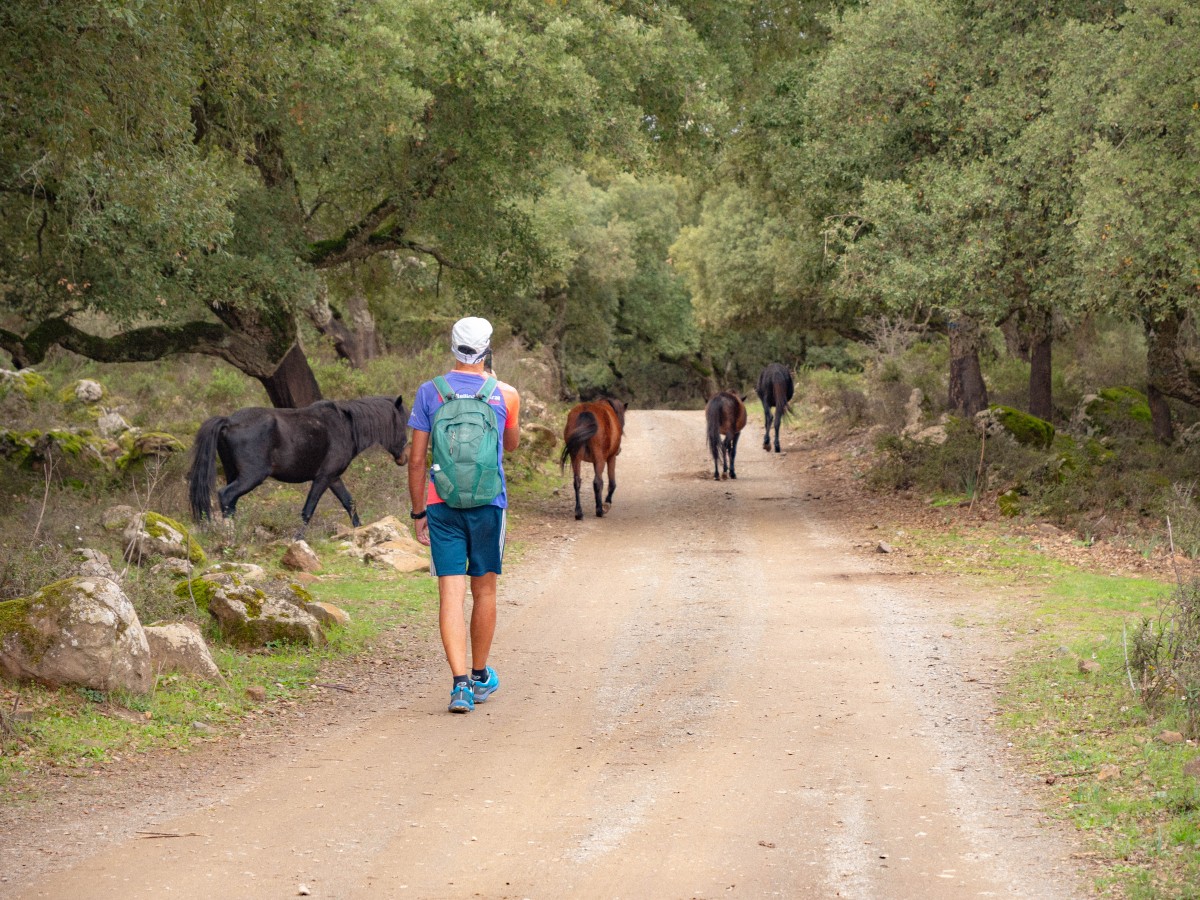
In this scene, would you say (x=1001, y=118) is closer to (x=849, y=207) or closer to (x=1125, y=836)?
(x=849, y=207)

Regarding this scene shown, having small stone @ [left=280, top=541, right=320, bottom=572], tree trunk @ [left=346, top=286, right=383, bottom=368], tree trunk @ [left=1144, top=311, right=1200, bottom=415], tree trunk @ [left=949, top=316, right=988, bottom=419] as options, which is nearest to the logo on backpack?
small stone @ [left=280, top=541, right=320, bottom=572]

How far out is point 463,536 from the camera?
6.91 meters

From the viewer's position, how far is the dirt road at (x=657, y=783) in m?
4.43

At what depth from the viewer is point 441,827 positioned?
5016mm

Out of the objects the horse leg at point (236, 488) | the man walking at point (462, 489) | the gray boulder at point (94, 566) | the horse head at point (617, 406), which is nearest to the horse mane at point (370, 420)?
the horse leg at point (236, 488)

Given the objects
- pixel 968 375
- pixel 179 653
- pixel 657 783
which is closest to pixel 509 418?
pixel 657 783

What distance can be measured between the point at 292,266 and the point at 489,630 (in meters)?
9.02

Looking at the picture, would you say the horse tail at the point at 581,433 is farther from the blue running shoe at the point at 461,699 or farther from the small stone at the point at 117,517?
the blue running shoe at the point at 461,699

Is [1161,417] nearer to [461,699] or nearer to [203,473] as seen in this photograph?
[203,473]

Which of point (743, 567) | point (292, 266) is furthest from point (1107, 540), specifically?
point (292, 266)

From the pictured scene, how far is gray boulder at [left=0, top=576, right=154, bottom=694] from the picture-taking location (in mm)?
6629

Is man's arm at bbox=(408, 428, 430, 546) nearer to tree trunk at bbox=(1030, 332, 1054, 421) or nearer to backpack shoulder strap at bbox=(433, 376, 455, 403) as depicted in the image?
backpack shoulder strap at bbox=(433, 376, 455, 403)

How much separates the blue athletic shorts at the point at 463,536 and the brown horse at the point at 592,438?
9114 millimetres

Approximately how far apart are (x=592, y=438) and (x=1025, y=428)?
666 centimetres
